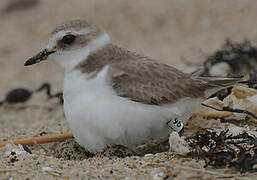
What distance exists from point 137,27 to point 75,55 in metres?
4.16

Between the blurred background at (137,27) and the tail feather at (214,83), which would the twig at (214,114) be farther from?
the blurred background at (137,27)

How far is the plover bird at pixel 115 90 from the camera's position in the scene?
2.85 m

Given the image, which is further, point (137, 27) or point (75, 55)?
point (137, 27)

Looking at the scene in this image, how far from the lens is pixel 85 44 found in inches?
124

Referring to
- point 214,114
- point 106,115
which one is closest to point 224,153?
point 106,115

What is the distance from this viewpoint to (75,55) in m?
3.14

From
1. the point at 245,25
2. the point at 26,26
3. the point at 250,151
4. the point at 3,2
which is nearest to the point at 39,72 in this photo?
the point at 26,26

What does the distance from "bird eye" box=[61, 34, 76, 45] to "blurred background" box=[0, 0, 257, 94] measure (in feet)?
9.70

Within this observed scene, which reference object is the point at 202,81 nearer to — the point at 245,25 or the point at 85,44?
the point at 85,44

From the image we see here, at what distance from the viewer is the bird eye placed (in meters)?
3.12

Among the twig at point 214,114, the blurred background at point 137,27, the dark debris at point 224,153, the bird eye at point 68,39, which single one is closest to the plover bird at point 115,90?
the bird eye at point 68,39

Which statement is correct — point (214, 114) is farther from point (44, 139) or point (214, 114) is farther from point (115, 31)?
point (115, 31)

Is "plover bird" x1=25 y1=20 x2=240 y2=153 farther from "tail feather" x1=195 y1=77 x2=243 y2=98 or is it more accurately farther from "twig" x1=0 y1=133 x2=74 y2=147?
"twig" x1=0 y1=133 x2=74 y2=147

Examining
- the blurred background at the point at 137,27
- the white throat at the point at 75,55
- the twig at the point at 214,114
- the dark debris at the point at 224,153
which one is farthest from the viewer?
the blurred background at the point at 137,27
